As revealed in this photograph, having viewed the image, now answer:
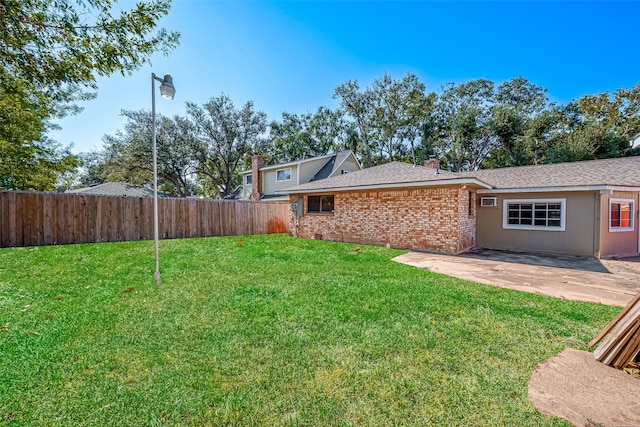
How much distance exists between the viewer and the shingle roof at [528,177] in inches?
336

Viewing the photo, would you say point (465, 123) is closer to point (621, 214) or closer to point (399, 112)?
point (399, 112)

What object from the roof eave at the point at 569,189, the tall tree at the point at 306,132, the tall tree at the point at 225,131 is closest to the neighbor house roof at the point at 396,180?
the roof eave at the point at 569,189

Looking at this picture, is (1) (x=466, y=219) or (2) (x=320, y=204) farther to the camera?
(2) (x=320, y=204)

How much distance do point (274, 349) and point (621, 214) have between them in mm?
11926

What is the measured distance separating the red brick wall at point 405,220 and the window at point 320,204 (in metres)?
0.38

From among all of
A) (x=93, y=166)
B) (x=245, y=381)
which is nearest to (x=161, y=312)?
(x=245, y=381)

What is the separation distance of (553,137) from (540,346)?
24.3m

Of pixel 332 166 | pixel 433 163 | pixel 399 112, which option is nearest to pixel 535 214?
pixel 433 163

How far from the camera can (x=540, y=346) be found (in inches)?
113

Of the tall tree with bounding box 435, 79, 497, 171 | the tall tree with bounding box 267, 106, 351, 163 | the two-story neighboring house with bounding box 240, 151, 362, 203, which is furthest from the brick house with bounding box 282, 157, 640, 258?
the tall tree with bounding box 267, 106, 351, 163

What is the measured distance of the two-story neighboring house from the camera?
1995 cm

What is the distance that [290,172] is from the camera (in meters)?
20.2

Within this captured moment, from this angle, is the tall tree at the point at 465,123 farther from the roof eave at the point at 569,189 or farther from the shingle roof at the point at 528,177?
the roof eave at the point at 569,189

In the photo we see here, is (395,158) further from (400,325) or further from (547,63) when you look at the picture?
(400,325)
